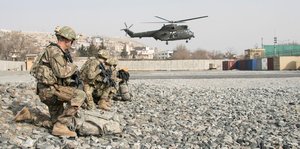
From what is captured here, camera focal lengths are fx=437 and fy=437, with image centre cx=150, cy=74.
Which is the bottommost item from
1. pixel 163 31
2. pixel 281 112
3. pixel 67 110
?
pixel 281 112

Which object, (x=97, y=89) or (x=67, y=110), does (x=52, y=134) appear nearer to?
(x=67, y=110)

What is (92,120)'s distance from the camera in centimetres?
754

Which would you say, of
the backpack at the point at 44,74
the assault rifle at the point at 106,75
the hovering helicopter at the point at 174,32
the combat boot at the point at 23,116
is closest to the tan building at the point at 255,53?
the hovering helicopter at the point at 174,32

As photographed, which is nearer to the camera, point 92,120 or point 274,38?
point 92,120

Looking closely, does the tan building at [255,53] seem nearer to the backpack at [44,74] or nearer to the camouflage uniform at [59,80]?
the camouflage uniform at [59,80]

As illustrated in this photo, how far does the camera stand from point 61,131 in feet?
22.7

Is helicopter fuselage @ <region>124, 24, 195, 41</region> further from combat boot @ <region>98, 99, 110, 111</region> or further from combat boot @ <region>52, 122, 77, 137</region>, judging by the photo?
combat boot @ <region>52, 122, 77, 137</region>

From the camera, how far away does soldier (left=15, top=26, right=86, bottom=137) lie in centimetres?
669

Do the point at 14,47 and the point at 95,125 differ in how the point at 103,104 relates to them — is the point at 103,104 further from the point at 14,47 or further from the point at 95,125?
the point at 14,47

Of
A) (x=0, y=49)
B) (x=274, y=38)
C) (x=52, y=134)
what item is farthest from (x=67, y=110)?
(x=0, y=49)

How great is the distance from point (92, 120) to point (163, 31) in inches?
1468

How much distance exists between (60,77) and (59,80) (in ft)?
0.69

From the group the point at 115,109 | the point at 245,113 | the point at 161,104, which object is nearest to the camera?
the point at 115,109

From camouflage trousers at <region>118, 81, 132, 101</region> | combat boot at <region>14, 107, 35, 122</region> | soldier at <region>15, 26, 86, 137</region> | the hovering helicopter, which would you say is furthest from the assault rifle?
the hovering helicopter
